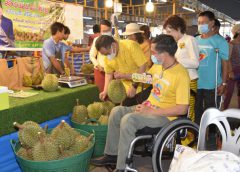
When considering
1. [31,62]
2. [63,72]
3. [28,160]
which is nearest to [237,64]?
[63,72]

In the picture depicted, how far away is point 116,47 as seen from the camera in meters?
2.69

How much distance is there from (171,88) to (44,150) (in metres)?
1.03

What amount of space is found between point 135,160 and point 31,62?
1717 millimetres

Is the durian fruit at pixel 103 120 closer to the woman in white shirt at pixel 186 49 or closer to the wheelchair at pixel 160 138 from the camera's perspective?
the wheelchair at pixel 160 138

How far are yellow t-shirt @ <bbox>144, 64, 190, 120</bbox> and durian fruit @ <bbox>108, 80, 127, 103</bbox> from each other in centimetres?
51

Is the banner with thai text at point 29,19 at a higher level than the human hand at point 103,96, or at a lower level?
higher

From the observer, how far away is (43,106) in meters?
2.27

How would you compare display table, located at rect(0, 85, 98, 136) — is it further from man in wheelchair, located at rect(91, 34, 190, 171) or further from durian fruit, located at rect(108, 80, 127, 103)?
man in wheelchair, located at rect(91, 34, 190, 171)

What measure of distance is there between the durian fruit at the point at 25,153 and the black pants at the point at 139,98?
1.16 meters

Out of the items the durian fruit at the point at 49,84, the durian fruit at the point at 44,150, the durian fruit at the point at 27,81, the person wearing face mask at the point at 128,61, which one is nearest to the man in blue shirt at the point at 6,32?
the durian fruit at the point at 27,81

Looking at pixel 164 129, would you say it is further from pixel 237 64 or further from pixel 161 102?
pixel 237 64

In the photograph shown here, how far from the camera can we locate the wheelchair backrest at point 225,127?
4.75 feet

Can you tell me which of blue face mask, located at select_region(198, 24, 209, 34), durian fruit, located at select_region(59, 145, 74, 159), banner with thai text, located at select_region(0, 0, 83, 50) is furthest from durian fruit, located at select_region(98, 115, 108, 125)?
banner with thai text, located at select_region(0, 0, 83, 50)

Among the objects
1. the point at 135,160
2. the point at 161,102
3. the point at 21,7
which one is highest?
the point at 21,7
